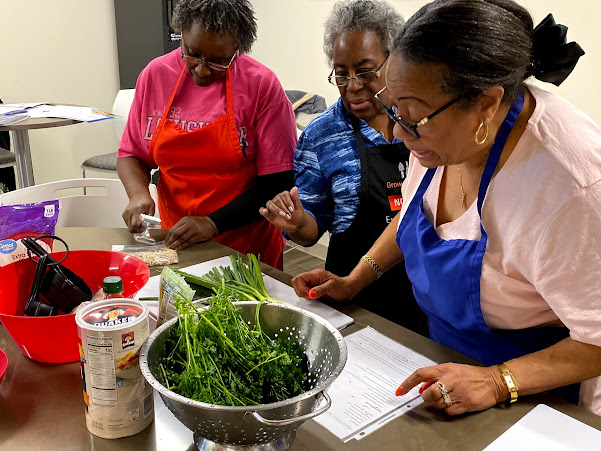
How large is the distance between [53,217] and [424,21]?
103 centimetres

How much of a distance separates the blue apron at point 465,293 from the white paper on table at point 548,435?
0.17m

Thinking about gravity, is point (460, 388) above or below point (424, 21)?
below

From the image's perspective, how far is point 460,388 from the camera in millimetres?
1028

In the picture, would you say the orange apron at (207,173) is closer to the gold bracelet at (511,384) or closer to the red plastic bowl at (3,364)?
the red plastic bowl at (3,364)

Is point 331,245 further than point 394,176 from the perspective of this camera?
Yes

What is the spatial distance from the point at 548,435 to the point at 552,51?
73cm

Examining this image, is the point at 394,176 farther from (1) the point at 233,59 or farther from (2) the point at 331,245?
(1) the point at 233,59

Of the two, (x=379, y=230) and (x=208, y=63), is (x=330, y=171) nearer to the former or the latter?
(x=379, y=230)

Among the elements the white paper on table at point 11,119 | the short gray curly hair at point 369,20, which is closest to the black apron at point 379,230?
the short gray curly hair at point 369,20

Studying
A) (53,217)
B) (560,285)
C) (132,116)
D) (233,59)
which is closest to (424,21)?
(560,285)

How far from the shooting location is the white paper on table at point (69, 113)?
330 centimetres

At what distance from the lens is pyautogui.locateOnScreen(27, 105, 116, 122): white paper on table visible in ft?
10.8

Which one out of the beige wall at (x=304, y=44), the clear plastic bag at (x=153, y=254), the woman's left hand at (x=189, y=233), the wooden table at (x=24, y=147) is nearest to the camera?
the clear plastic bag at (x=153, y=254)

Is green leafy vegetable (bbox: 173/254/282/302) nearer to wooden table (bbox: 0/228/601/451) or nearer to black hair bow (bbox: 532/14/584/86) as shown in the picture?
wooden table (bbox: 0/228/601/451)
